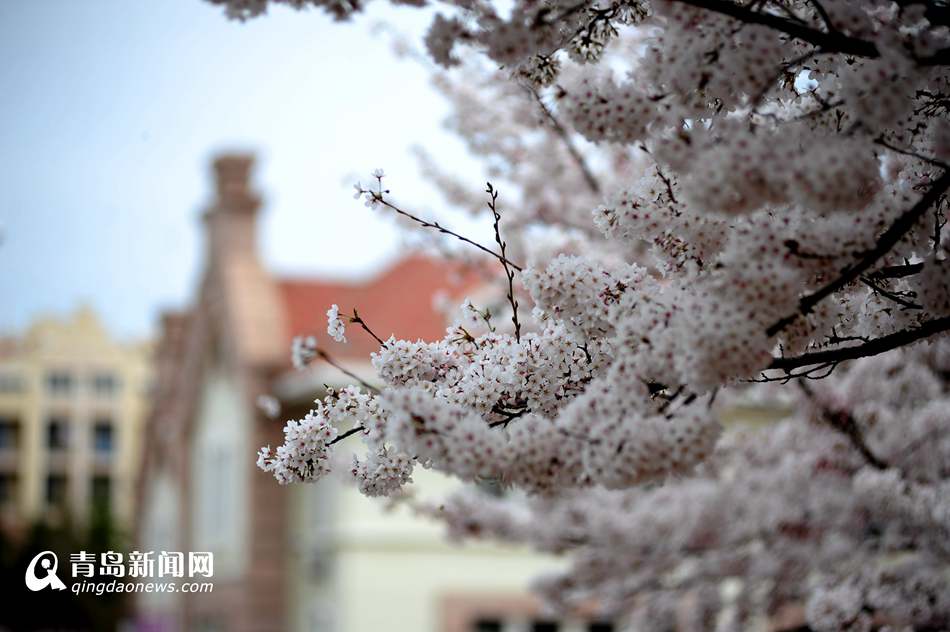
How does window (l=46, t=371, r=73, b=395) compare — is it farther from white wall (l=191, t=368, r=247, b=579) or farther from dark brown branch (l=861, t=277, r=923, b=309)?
dark brown branch (l=861, t=277, r=923, b=309)

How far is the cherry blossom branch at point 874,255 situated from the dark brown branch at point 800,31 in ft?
1.02

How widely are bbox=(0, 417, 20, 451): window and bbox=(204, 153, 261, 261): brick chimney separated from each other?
135 feet

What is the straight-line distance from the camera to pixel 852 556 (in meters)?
5.95

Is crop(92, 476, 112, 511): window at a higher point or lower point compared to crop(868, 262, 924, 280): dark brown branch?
higher

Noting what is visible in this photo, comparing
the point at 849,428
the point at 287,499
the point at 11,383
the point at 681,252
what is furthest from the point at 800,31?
the point at 11,383

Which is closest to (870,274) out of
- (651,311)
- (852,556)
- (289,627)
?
(651,311)

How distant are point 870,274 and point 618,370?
0.67m

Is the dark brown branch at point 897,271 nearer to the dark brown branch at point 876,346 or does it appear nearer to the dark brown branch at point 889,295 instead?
the dark brown branch at point 889,295

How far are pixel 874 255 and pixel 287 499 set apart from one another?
15169mm

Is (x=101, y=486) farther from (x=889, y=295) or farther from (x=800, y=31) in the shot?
(x=800, y=31)

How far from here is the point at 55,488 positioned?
186 ft

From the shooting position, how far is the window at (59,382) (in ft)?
185

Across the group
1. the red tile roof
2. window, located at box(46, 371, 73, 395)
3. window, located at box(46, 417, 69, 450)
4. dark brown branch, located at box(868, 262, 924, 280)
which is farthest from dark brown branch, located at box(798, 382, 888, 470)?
window, located at box(46, 417, 69, 450)

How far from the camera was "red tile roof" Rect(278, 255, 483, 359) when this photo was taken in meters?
16.1
